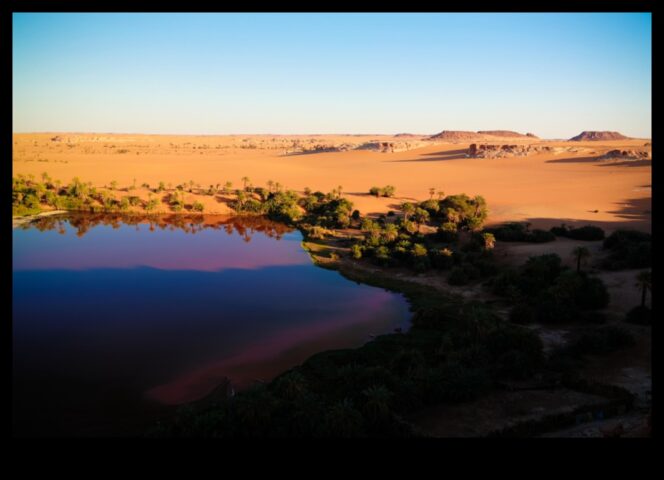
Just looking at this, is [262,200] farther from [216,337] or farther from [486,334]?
[486,334]

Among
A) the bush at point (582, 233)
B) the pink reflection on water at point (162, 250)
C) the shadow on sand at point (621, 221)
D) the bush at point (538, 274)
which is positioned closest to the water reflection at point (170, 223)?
the pink reflection on water at point (162, 250)

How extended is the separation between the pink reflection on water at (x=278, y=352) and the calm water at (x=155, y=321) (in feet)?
0.13

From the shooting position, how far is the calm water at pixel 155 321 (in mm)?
11977

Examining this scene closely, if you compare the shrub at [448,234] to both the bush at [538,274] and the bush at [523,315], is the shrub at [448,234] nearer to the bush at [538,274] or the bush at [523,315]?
the bush at [538,274]

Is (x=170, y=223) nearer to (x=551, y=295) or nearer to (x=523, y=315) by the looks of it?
(x=523, y=315)

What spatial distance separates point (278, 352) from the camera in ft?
48.3

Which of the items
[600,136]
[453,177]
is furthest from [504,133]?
[453,177]

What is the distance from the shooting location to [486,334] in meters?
13.8

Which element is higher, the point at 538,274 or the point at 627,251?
the point at 627,251

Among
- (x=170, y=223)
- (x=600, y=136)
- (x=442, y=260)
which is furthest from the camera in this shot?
(x=600, y=136)

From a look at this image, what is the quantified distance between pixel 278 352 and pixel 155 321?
5515 mm

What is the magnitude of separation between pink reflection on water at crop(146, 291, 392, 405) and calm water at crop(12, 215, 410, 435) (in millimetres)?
40

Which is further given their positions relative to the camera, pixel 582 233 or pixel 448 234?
pixel 448 234

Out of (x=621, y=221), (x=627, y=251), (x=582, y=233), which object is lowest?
(x=627, y=251)
